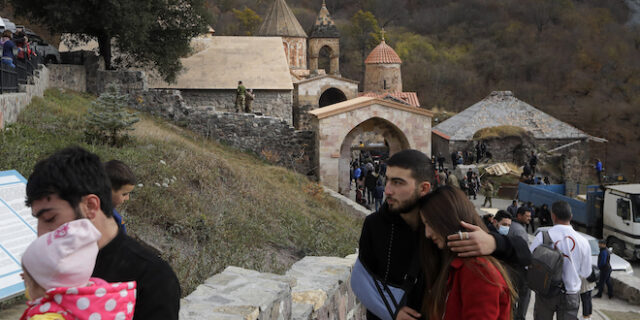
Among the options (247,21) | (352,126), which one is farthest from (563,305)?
(247,21)

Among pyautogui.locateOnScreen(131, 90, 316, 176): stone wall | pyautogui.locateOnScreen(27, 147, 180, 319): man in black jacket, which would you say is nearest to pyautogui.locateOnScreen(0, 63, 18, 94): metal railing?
pyautogui.locateOnScreen(131, 90, 316, 176): stone wall

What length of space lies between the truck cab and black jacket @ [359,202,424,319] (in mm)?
11121

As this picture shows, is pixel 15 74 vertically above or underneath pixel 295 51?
underneath

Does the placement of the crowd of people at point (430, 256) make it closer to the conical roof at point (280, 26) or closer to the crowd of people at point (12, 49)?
the crowd of people at point (12, 49)

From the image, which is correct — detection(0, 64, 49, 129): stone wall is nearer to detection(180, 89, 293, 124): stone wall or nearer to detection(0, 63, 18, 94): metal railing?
detection(0, 63, 18, 94): metal railing

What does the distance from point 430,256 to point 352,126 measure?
13.8m

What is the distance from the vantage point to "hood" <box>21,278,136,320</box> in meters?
1.57

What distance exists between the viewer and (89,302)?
1.60 m

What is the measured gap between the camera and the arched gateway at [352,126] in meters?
16.1

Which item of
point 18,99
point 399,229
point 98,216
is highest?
point 18,99

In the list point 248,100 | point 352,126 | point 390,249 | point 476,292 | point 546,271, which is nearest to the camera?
point 476,292

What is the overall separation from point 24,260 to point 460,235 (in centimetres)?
156

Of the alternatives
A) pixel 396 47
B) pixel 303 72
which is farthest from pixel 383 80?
pixel 396 47

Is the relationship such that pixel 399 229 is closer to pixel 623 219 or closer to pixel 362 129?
pixel 623 219
